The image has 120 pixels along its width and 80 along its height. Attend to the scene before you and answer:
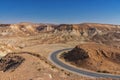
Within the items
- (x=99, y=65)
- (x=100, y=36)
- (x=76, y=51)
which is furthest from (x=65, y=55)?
(x=100, y=36)

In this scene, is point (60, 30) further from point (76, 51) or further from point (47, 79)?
point (47, 79)

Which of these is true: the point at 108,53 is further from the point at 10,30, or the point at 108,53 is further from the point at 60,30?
the point at 10,30

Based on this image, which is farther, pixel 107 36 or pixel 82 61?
pixel 107 36

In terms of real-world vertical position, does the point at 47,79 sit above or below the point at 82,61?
above

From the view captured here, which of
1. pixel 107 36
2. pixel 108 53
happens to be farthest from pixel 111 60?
pixel 107 36

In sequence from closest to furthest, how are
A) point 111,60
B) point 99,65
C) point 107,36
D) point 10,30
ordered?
point 99,65, point 111,60, point 107,36, point 10,30

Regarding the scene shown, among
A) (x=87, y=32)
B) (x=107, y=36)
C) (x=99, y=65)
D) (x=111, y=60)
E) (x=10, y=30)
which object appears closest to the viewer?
(x=99, y=65)
